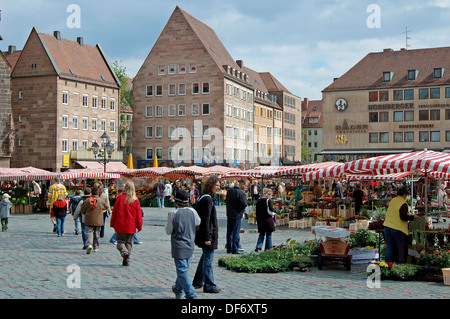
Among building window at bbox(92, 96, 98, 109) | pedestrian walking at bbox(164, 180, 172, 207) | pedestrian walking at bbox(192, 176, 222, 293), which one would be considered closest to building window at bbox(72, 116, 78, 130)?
building window at bbox(92, 96, 98, 109)

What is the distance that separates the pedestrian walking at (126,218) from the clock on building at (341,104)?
5864cm

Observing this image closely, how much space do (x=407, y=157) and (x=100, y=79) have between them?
2175 inches

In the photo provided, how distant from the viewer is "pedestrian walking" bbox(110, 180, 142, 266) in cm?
1238

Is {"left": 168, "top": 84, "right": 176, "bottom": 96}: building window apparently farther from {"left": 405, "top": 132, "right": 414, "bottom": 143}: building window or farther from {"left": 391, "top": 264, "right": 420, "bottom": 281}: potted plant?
{"left": 391, "top": 264, "right": 420, "bottom": 281}: potted plant

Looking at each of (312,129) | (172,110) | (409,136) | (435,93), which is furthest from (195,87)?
(312,129)

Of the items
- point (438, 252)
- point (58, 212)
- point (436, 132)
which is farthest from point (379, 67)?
point (438, 252)

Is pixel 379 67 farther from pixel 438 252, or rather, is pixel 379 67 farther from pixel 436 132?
pixel 438 252

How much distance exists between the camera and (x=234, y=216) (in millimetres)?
15250

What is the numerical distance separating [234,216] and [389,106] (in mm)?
54892

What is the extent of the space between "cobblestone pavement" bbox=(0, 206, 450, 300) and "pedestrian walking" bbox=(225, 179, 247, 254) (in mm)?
311

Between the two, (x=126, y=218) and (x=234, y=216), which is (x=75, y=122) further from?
(x=126, y=218)

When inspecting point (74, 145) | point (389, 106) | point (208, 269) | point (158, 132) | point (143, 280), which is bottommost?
point (143, 280)

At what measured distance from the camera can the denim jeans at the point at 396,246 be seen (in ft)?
39.2

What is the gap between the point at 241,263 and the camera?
12.1m
